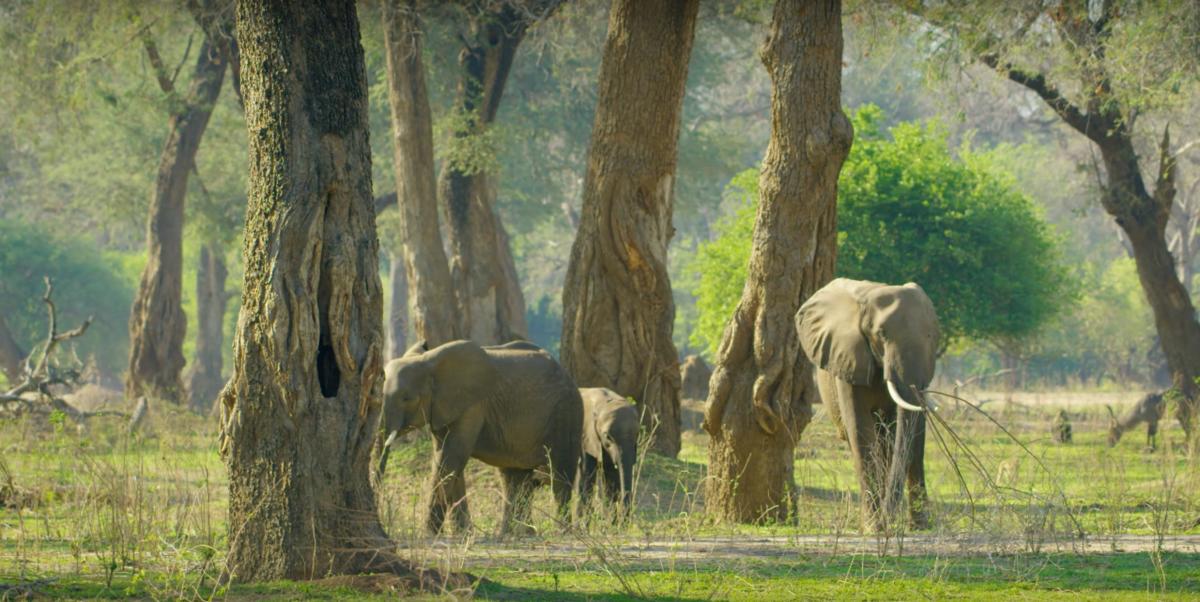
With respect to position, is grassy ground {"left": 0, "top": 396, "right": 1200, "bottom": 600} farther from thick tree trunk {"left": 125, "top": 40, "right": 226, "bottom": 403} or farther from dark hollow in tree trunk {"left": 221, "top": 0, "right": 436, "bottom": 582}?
thick tree trunk {"left": 125, "top": 40, "right": 226, "bottom": 403}

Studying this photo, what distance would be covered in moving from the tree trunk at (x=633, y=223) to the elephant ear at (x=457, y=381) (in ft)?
11.1

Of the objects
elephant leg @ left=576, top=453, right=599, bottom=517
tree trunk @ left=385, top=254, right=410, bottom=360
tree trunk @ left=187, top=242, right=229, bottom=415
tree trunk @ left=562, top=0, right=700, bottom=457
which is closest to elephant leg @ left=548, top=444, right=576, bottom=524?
elephant leg @ left=576, top=453, right=599, bottom=517

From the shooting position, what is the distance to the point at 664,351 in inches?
698

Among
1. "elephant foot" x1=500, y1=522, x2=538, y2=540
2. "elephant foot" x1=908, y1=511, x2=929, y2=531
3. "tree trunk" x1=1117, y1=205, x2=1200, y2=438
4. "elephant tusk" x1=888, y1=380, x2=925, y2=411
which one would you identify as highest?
"tree trunk" x1=1117, y1=205, x2=1200, y2=438

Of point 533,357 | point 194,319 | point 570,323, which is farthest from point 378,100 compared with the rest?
point 194,319

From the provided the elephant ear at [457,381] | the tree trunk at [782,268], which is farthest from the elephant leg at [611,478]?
the elephant ear at [457,381]

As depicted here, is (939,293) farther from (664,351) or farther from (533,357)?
(533,357)

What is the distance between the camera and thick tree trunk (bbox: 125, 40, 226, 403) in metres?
29.0

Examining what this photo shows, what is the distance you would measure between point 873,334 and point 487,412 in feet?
11.1

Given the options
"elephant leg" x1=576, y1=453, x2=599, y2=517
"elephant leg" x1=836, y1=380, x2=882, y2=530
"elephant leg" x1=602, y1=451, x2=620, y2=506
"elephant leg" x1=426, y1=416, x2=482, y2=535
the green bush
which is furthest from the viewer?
the green bush

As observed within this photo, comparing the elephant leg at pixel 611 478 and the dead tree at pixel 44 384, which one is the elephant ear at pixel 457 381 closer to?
the elephant leg at pixel 611 478

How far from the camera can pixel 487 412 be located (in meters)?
13.7

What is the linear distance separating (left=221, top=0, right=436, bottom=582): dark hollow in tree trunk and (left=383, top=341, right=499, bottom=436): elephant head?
4960mm

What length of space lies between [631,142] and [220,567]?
911cm
